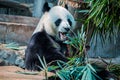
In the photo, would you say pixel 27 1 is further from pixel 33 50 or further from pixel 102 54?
pixel 33 50

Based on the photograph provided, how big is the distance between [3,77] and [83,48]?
39.2 inches

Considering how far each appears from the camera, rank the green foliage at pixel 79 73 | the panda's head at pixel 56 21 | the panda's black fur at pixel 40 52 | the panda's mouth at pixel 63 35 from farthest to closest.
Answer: the panda's head at pixel 56 21
the panda's mouth at pixel 63 35
the panda's black fur at pixel 40 52
the green foliage at pixel 79 73

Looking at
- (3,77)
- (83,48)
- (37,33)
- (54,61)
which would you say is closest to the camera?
(3,77)

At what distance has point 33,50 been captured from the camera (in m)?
5.19

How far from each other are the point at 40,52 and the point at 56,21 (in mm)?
743

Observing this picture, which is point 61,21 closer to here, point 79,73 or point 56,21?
point 56,21

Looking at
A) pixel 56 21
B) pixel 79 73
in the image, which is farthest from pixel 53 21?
pixel 79 73

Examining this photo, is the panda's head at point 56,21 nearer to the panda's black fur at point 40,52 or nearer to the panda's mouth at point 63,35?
the panda's mouth at point 63,35

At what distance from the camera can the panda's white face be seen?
5.50m

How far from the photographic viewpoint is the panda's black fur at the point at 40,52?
5.11 metres

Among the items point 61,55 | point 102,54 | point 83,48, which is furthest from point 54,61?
point 102,54

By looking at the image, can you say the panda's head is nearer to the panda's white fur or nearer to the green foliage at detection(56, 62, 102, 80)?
the panda's white fur

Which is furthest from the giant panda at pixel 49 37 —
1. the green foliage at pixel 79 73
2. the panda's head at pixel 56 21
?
the green foliage at pixel 79 73

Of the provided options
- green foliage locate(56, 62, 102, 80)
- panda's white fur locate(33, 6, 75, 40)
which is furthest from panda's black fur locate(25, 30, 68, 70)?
green foliage locate(56, 62, 102, 80)
